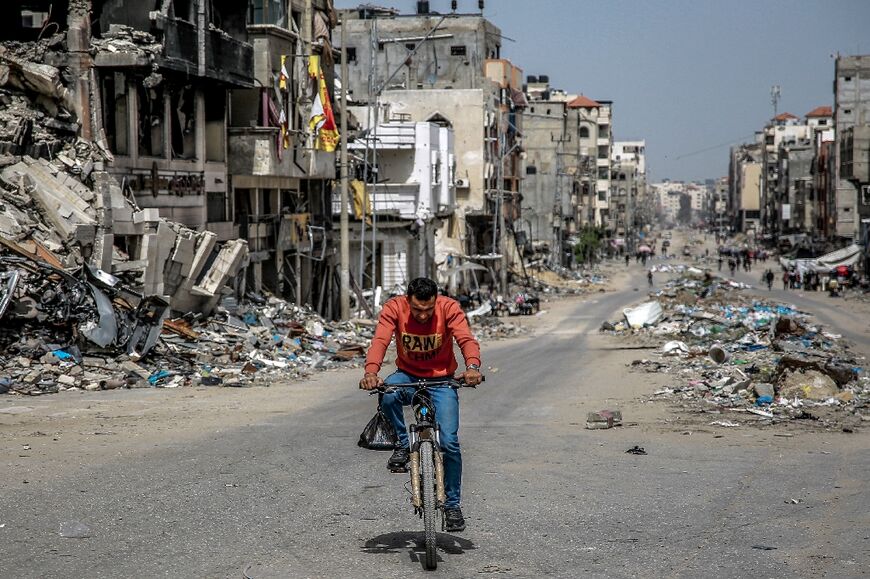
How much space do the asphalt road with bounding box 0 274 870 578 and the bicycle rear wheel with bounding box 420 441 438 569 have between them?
0.40ft

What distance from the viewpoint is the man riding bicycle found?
769 centimetres

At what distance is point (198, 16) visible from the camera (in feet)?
95.1

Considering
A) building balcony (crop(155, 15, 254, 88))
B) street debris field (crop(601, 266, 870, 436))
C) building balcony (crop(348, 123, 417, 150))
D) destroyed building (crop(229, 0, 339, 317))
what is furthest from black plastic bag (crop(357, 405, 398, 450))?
building balcony (crop(348, 123, 417, 150))

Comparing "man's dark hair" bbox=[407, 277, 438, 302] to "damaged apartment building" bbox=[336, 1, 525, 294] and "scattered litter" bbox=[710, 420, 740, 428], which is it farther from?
"damaged apartment building" bbox=[336, 1, 525, 294]

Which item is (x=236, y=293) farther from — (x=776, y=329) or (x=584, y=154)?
(x=584, y=154)

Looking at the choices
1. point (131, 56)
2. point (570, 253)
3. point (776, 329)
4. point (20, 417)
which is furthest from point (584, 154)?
point (20, 417)

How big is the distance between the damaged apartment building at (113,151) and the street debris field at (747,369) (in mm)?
9277

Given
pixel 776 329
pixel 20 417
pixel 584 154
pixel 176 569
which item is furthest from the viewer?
pixel 584 154

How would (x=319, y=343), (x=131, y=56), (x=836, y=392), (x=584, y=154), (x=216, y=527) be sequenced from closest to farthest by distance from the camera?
(x=216, y=527) → (x=836, y=392) → (x=131, y=56) → (x=319, y=343) → (x=584, y=154)

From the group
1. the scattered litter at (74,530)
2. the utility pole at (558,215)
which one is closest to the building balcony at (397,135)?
the utility pole at (558,215)

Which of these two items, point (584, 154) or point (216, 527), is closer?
point (216, 527)

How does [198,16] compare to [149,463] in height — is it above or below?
above

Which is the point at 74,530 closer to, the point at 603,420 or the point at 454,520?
the point at 454,520

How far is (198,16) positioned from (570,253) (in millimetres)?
83363
